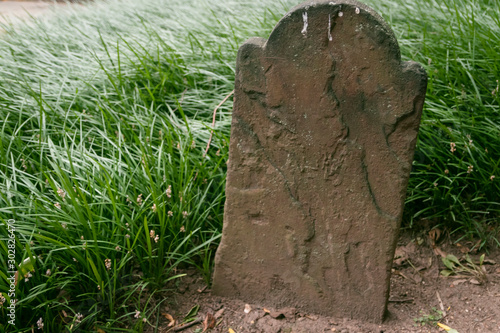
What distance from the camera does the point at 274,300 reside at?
2.05 m

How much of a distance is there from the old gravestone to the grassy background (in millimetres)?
354

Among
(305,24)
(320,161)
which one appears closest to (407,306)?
(320,161)

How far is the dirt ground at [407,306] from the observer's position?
197 centimetres

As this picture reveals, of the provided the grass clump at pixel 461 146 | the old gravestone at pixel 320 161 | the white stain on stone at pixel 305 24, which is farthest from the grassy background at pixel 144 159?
the white stain on stone at pixel 305 24

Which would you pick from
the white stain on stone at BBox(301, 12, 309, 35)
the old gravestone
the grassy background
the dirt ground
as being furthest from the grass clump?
the white stain on stone at BBox(301, 12, 309, 35)

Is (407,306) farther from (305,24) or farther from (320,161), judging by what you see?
(305,24)

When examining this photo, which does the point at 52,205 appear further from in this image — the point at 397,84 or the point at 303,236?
the point at 397,84

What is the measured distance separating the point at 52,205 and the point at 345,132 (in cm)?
124

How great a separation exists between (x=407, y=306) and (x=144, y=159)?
4.38 ft

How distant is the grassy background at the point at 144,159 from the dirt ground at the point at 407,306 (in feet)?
0.33

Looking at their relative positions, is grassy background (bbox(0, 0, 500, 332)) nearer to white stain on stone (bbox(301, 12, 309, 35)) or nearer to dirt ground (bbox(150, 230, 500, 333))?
dirt ground (bbox(150, 230, 500, 333))

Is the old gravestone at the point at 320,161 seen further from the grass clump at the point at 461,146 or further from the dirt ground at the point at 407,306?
the grass clump at the point at 461,146

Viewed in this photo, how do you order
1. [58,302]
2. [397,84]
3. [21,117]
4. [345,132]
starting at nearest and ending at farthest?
[397,84], [345,132], [58,302], [21,117]

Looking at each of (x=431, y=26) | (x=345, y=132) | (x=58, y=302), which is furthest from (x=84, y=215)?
(x=431, y=26)
